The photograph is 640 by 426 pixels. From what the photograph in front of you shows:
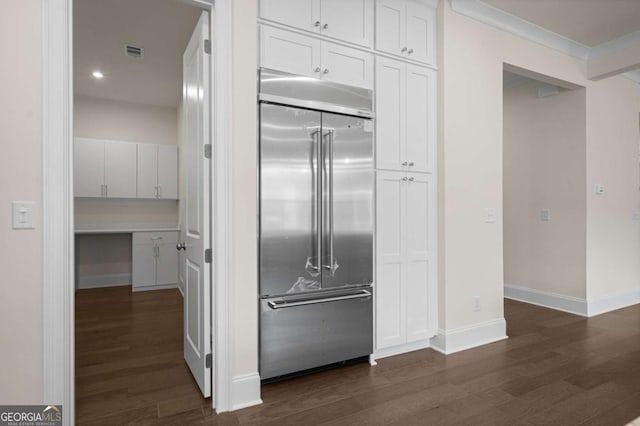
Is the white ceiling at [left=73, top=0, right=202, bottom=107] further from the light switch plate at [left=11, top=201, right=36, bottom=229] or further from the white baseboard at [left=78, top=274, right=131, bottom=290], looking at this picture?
the white baseboard at [left=78, top=274, right=131, bottom=290]

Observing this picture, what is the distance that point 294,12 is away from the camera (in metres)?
2.46

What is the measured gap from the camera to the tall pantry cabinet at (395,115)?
2.58m

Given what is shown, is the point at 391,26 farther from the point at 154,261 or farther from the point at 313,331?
the point at 154,261

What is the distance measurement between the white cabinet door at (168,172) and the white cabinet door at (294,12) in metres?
4.28

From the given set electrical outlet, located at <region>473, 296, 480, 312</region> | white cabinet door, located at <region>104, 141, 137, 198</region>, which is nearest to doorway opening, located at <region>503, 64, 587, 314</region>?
electrical outlet, located at <region>473, 296, 480, 312</region>

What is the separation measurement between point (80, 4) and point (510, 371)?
471 cm

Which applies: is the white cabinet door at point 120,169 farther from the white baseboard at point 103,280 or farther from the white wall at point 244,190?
the white wall at point 244,190

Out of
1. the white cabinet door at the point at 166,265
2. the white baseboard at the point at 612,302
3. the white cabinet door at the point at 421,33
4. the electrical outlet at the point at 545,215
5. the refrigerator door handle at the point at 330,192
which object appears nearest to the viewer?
the refrigerator door handle at the point at 330,192

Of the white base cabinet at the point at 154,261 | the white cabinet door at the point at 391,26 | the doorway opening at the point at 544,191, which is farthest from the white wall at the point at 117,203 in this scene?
the doorway opening at the point at 544,191

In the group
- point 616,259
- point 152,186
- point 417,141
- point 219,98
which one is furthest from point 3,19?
point 616,259

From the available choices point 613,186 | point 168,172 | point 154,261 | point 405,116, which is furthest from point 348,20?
point 154,261

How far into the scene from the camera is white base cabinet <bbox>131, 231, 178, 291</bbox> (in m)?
5.39

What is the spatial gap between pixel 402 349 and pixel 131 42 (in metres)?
4.16

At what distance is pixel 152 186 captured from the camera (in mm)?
5930
